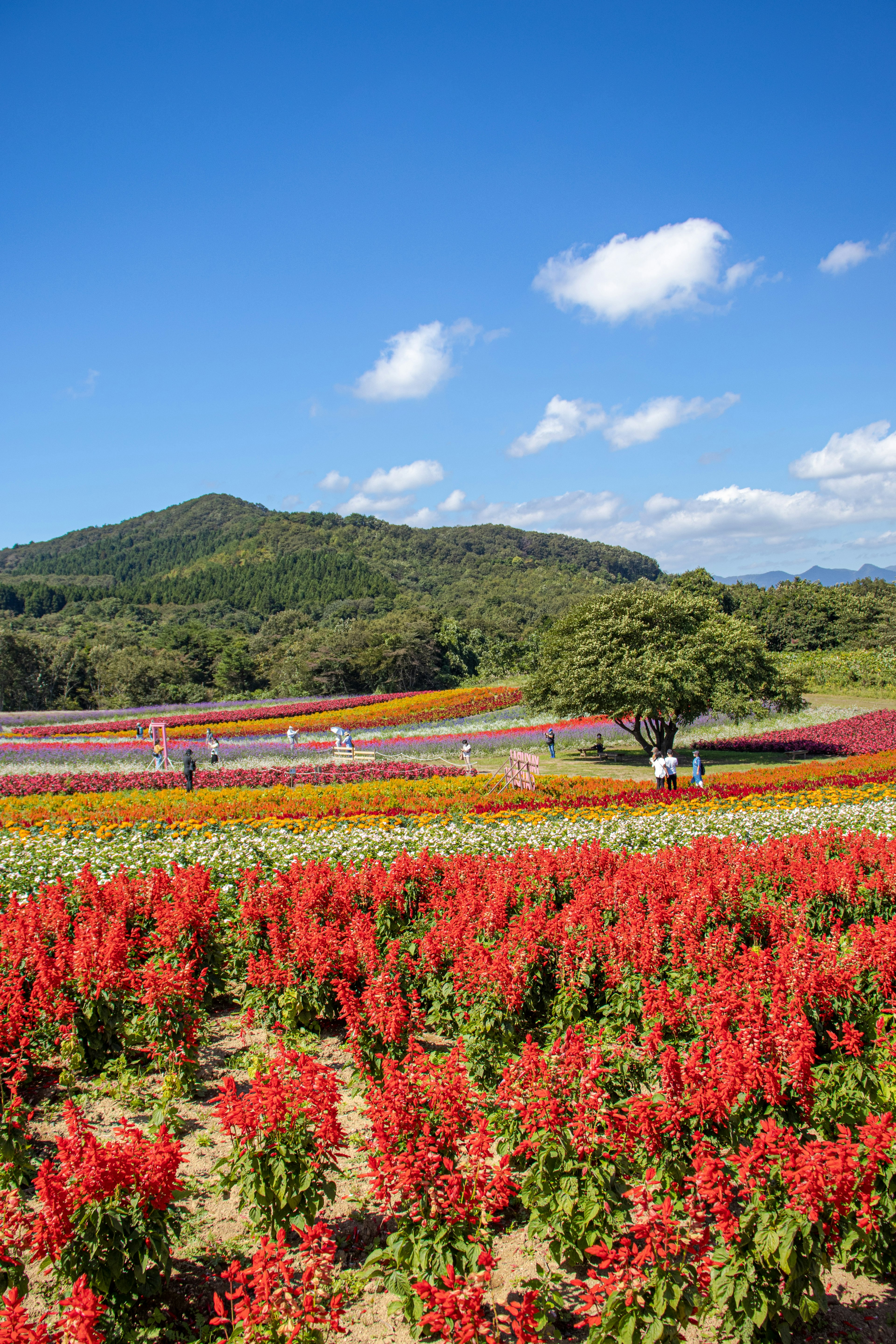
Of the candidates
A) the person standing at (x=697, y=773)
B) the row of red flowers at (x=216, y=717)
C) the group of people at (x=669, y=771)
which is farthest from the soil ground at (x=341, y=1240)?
the row of red flowers at (x=216, y=717)

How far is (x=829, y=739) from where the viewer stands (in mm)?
24031

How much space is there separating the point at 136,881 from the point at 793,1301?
6205mm

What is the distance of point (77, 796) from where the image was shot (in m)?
16.0

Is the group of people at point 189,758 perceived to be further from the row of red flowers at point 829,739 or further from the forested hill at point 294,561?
the forested hill at point 294,561

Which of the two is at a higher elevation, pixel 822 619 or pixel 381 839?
pixel 822 619

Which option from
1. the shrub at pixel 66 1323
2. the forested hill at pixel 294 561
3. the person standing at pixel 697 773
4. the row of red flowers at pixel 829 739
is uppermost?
the forested hill at pixel 294 561

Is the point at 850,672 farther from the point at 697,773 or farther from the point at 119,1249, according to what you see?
the point at 119,1249

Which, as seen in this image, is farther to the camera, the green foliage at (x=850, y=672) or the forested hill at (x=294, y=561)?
the forested hill at (x=294, y=561)

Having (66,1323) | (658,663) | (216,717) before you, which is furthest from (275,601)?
(66,1323)

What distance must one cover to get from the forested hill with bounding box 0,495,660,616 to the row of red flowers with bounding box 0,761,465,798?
90.8 metres

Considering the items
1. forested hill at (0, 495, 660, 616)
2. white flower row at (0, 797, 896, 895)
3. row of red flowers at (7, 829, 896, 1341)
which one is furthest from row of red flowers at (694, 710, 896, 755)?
forested hill at (0, 495, 660, 616)

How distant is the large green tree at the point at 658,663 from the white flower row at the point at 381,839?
7.89m

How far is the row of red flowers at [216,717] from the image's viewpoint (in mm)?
36781

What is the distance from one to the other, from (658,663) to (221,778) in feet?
37.5
